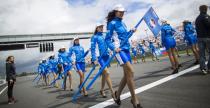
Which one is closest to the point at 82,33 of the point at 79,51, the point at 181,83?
the point at 79,51

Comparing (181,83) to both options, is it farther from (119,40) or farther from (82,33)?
(82,33)

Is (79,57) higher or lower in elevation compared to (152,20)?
lower

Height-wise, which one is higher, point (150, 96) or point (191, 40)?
point (191, 40)

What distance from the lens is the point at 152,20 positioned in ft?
20.2

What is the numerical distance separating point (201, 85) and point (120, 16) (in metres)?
2.87

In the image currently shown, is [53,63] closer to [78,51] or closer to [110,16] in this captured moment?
[78,51]

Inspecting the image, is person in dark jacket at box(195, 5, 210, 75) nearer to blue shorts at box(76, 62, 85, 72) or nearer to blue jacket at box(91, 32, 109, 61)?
blue jacket at box(91, 32, 109, 61)

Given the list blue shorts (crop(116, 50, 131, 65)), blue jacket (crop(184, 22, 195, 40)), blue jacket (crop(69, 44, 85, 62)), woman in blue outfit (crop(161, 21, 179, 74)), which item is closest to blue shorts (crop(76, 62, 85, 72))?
blue jacket (crop(69, 44, 85, 62))

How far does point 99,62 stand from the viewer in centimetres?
713

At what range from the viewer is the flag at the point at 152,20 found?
6.07 metres

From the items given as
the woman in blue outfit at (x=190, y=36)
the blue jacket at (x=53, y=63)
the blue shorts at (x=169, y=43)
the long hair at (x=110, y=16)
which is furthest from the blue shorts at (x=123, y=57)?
the blue jacket at (x=53, y=63)

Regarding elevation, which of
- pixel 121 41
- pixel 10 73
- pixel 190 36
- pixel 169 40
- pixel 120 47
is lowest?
pixel 10 73

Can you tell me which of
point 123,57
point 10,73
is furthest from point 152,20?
point 10,73

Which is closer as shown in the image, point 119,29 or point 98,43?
point 119,29
